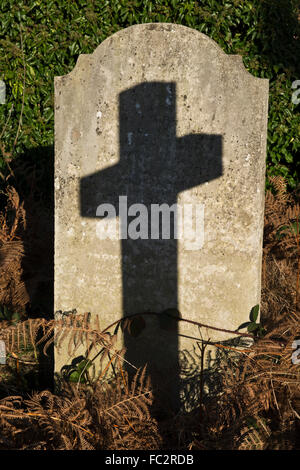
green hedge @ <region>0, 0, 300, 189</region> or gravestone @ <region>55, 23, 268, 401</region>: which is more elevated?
green hedge @ <region>0, 0, 300, 189</region>

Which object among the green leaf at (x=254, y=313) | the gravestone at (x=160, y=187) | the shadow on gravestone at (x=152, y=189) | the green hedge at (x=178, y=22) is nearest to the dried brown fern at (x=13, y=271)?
the gravestone at (x=160, y=187)

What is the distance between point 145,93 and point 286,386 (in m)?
1.62

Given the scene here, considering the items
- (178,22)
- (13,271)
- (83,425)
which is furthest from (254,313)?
(178,22)

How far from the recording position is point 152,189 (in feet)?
8.49

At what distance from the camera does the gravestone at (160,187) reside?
2.49 m

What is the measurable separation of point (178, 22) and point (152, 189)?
224 cm

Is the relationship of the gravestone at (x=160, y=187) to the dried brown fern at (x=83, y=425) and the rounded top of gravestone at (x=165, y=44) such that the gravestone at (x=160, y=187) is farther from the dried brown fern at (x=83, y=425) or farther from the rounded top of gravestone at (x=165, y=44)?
the dried brown fern at (x=83, y=425)

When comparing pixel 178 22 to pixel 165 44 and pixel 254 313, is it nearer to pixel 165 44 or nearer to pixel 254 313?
pixel 165 44

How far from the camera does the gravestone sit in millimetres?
2490

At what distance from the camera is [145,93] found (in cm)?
253

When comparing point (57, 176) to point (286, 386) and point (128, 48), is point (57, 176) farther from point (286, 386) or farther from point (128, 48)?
point (286, 386)

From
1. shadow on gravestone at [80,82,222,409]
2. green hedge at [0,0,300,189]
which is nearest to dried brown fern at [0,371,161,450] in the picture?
shadow on gravestone at [80,82,222,409]

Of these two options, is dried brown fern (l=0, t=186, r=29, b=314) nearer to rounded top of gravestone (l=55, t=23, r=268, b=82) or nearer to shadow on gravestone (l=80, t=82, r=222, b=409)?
shadow on gravestone (l=80, t=82, r=222, b=409)

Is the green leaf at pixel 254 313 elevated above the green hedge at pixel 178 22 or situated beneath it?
situated beneath
